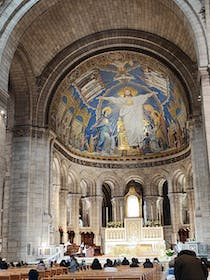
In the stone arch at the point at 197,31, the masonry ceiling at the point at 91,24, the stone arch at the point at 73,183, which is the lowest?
the stone arch at the point at 73,183

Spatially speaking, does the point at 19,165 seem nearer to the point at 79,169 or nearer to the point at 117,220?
the point at 79,169

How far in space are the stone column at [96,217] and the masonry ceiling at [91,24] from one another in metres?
12.7

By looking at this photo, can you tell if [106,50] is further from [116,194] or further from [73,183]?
[116,194]

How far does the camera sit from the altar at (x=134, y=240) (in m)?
27.5

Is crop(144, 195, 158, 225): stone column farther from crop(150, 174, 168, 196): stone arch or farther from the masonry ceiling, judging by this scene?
the masonry ceiling

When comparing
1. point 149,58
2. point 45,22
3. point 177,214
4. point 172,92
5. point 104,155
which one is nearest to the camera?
point 45,22

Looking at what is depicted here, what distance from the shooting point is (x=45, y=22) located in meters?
21.7

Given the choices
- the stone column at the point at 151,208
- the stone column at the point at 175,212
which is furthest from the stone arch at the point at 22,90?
the stone column at the point at 175,212

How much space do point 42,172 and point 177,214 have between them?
12.7 metres

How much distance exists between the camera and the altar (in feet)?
90.2

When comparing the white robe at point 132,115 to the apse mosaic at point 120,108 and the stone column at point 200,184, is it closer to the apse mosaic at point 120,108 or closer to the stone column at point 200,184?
the apse mosaic at point 120,108

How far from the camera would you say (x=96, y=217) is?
31.0 m

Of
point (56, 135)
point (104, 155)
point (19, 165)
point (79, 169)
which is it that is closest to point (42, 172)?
point (19, 165)

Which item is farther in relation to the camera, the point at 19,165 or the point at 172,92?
the point at 172,92
